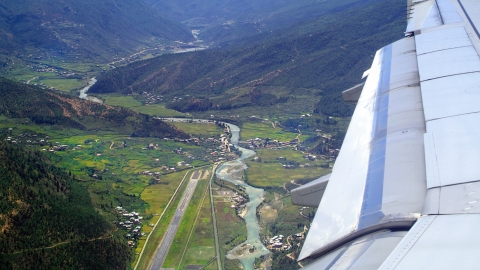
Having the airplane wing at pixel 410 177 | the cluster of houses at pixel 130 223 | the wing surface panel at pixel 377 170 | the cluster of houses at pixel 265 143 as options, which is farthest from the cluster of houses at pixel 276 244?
the cluster of houses at pixel 265 143

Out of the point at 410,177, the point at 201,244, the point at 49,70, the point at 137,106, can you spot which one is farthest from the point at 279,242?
the point at 49,70

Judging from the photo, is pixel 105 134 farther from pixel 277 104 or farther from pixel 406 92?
pixel 406 92

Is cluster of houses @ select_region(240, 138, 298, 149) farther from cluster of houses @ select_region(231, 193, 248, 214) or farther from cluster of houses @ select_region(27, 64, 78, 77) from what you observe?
cluster of houses @ select_region(27, 64, 78, 77)

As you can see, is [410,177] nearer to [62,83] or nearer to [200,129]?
[200,129]

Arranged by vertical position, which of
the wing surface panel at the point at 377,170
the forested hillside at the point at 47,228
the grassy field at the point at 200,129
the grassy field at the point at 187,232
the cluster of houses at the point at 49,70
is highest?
the wing surface panel at the point at 377,170

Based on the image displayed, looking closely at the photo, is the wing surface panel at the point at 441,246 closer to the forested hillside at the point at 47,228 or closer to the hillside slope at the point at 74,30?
the forested hillside at the point at 47,228

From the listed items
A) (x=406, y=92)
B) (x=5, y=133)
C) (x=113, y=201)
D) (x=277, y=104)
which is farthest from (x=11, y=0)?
(x=406, y=92)

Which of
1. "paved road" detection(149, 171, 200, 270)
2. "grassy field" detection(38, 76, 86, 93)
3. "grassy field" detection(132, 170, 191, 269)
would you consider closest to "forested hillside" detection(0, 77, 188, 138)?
"grassy field" detection(132, 170, 191, 269)
